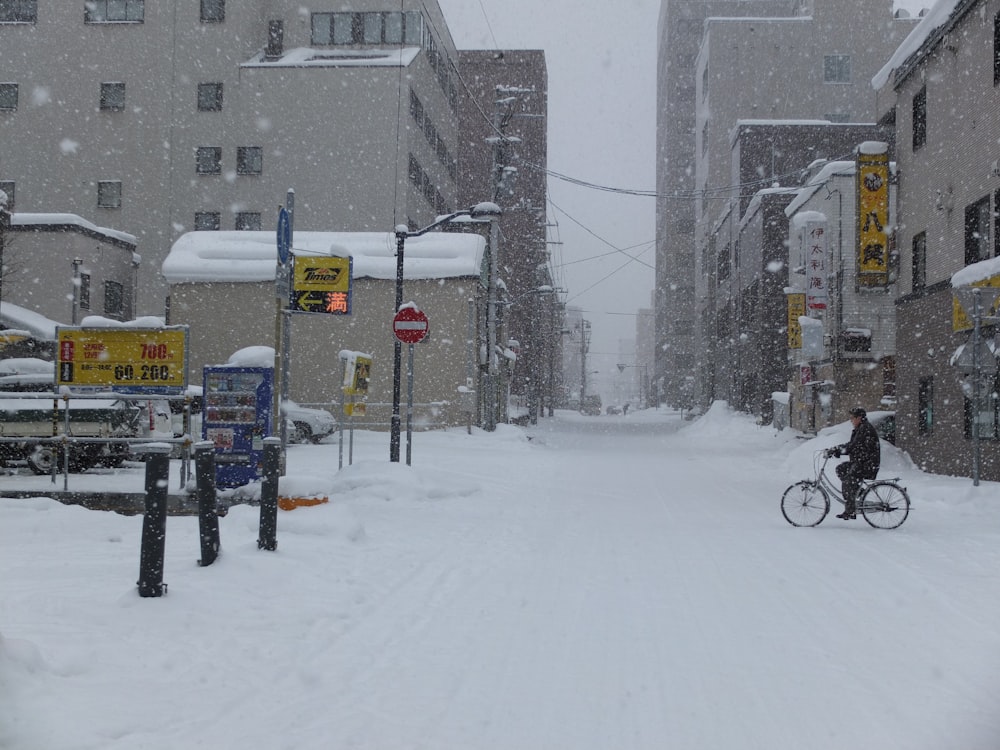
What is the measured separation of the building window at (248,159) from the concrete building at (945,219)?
3072cm

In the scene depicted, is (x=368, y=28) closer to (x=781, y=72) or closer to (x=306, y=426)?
(x=306, y=426)

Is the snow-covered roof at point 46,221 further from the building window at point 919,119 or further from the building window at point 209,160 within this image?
the building window at point 919,119

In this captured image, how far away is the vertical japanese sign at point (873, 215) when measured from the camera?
23938 mm

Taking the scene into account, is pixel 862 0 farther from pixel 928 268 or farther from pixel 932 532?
pixel 932 532

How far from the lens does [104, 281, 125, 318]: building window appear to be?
39875 millimetres

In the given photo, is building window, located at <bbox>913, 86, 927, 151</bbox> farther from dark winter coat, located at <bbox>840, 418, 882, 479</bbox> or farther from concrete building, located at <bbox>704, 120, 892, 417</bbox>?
concrete building, located at <bbox>704, 120, 892, 417</bbox>

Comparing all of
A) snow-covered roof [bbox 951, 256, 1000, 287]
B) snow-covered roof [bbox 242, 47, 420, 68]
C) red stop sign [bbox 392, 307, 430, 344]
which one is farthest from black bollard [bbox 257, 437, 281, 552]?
snow-covered roof [bbox 242, 47, 420, 68]

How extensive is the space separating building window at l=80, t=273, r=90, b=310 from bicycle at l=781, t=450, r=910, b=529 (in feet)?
107


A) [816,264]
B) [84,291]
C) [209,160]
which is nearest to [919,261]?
[816,264]

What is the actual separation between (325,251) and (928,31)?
64.3 feet

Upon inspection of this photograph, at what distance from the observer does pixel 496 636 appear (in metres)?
6.53

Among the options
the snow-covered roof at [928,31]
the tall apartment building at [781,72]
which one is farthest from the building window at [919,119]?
the tall apartment building at [781,72]

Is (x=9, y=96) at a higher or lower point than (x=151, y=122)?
higher

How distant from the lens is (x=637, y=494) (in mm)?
17031
